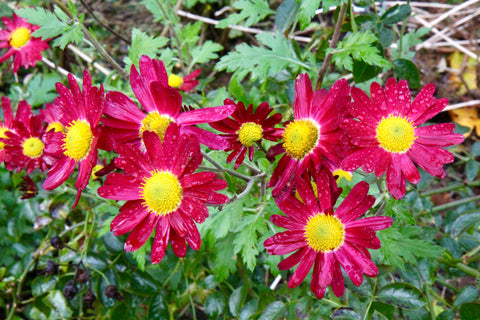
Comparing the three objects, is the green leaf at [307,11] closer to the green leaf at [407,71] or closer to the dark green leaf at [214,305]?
the green leaf at [407,71]

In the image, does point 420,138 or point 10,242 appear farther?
point 10,242

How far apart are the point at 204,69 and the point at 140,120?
2.02 m

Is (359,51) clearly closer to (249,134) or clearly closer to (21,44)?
(249,134)

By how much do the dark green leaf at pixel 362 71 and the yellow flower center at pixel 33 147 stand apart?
4.90 ft

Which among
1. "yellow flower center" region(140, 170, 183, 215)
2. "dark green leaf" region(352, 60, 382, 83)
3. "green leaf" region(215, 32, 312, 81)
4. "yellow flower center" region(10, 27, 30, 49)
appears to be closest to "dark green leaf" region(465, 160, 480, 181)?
"dark green leaf" region(352, 60, 382, 83)

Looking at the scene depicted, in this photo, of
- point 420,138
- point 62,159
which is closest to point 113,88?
point 62,159

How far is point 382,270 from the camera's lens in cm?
152

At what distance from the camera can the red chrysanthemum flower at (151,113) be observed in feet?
4.09

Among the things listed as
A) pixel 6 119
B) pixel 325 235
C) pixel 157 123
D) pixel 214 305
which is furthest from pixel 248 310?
pixel 6 119

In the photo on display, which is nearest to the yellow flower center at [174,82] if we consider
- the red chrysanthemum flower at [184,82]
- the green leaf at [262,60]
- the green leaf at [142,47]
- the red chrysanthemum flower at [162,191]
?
the red chrysanthemum flower at [184,82]

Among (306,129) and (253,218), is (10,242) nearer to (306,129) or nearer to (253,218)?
(253,218)

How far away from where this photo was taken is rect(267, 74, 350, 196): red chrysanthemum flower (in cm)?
132

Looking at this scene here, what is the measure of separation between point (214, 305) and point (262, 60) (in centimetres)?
121

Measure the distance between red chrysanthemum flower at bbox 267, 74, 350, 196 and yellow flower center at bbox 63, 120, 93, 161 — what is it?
64 cm
